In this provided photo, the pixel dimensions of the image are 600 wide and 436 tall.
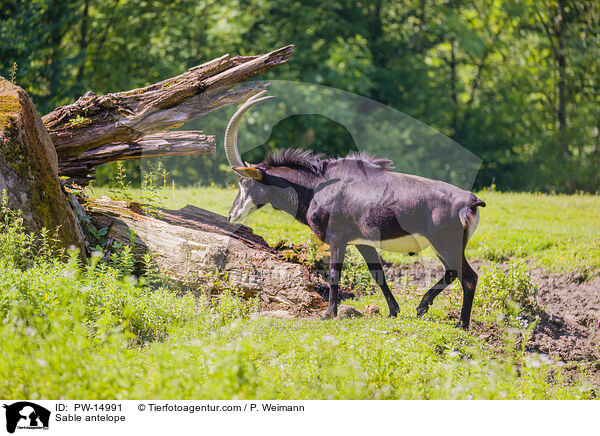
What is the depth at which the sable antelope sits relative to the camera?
6840mm

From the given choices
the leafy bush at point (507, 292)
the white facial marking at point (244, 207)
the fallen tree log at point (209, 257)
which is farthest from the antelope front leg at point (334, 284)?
the leafy bush at point (507, 292)

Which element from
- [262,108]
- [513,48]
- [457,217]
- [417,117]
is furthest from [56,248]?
[513,48]

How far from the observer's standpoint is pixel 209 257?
7773mm

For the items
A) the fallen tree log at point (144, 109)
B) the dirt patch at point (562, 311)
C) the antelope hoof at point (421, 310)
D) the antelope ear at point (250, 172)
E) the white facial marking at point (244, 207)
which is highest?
the fallen tree log at point (144, 109)

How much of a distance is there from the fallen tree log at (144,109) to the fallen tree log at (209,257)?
3.29ft

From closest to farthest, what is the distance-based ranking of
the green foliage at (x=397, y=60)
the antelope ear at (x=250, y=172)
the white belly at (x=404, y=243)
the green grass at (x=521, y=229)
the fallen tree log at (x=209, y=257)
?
the white belly at (x=404, y=243), the antelope ear at (x=250, y=172), the fallen tree log at (x=209, y=257), the green grass at (x=521, y=229), the green foliage at (x=397, y=60)

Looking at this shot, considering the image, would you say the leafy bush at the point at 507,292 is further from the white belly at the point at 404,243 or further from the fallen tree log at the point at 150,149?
the fallen tree log at the point at 150,149

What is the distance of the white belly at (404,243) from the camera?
7051 millimetres

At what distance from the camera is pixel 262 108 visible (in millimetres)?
17188

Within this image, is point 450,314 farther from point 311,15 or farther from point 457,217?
point 311,15

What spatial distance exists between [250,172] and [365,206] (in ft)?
5.31

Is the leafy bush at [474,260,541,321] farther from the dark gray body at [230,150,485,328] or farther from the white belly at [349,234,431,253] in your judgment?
the white belly at [349,234,431,253]

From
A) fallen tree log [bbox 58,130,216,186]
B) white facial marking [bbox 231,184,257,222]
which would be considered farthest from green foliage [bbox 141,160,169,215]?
Result: white facial marking [bbox 231,184,257,222]
